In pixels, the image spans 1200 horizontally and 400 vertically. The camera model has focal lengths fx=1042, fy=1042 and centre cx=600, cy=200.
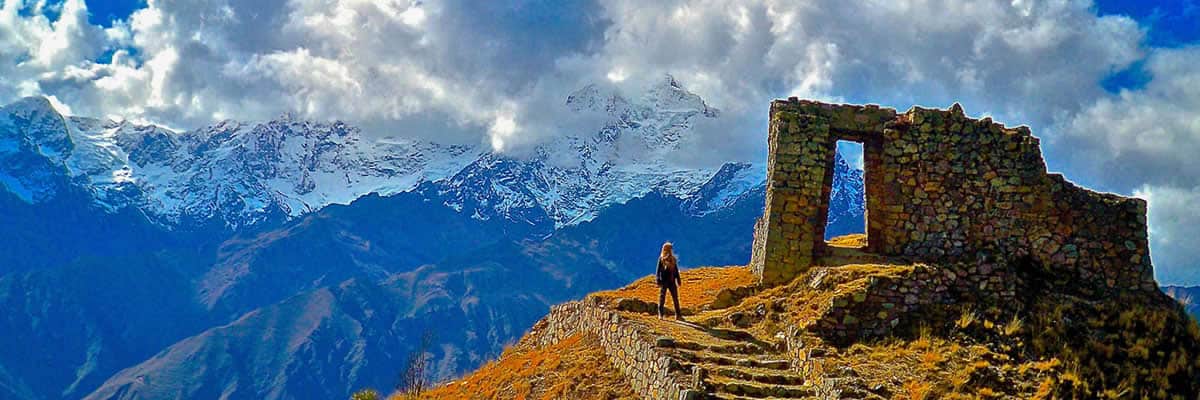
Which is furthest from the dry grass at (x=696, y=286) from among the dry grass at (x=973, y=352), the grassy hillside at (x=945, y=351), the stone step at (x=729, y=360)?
the stone step at (x=729, y=360)

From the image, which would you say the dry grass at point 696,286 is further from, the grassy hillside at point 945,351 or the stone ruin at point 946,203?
the grassy hillside at point 945,351

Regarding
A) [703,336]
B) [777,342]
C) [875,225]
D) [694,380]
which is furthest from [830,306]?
[875,225]

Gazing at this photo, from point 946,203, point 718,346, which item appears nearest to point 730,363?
point 718,346

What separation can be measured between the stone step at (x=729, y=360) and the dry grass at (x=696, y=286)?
241 inches

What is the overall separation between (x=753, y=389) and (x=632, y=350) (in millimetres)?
3334

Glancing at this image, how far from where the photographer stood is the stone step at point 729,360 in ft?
62.5

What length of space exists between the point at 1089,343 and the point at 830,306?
15.6 ft

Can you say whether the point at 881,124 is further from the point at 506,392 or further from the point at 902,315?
the point at 506,392

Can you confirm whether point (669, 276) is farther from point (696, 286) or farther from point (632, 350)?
point (696, 286)

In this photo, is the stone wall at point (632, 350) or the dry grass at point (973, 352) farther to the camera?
the dry grass at point (973, 352)

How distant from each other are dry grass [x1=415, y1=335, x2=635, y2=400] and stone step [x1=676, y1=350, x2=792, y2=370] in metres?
1.55

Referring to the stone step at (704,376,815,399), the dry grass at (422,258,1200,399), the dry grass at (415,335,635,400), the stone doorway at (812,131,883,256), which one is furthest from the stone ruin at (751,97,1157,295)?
the stone step at (704,376,815,399)

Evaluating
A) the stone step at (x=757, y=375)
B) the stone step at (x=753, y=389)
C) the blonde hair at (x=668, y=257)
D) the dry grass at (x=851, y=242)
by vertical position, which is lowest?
the stone step at (x=753, y=389)

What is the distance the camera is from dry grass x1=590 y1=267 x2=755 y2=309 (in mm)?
26797
